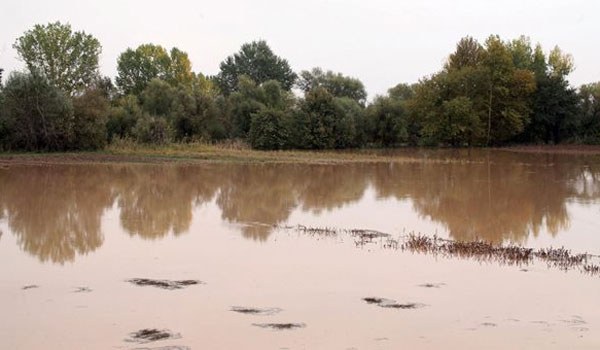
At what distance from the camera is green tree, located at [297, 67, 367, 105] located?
8700cm

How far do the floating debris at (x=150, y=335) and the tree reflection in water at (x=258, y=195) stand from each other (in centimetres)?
485

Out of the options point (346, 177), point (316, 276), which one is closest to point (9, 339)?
point (316, 276)

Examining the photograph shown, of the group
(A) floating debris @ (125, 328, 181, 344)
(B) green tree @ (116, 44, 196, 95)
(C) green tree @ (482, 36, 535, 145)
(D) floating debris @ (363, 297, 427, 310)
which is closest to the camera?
(A) floating debris @ (125, 328, 181, 344)

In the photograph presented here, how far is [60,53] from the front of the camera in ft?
200

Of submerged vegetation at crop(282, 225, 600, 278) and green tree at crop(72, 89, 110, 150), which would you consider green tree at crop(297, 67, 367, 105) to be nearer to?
green tree at crop(72, 89, 110, 150)

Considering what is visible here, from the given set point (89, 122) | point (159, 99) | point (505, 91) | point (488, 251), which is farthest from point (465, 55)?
point (488, 251)

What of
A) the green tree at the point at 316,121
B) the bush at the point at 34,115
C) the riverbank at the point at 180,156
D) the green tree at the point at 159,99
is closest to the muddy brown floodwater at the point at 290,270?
the riverbank at the point at 180,156

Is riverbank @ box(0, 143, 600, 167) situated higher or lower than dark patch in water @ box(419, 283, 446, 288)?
higher

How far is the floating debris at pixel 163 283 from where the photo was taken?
10.2 metres

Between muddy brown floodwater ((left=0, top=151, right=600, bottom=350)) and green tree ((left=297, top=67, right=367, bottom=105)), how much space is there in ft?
210

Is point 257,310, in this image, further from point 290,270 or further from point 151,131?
point 151,131

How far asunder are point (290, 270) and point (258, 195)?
11559 millimetres

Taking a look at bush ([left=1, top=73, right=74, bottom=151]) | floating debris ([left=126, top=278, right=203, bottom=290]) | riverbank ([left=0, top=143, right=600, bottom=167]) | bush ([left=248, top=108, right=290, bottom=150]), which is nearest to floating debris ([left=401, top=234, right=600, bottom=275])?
floating debris ([left=126, top=278, right=203, bottom=290])

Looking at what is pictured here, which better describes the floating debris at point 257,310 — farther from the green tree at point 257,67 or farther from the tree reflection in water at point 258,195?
the green tree at point 257,67
